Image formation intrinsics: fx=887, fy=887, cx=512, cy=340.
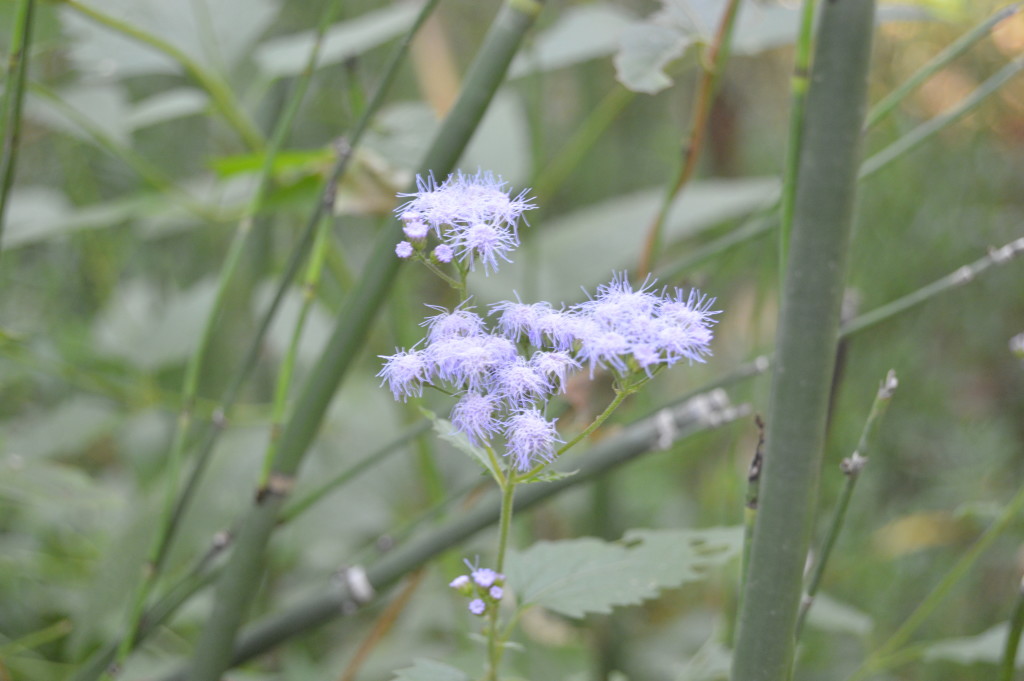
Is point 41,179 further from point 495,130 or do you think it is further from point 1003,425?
point 1003,425

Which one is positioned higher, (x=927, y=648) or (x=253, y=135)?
(x=253, y=135)

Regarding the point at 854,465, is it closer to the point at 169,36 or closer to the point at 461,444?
the point at 461,444

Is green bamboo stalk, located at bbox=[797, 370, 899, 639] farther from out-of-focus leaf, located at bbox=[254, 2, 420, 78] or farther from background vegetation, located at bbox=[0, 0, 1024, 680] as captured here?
out-of-focus leaf, located at bbox=[254, 2, 420, 78]

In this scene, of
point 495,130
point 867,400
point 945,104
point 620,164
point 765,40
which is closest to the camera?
point 765,40

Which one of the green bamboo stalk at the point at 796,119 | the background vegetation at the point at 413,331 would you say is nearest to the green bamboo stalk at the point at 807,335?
the green bamboo stalk at the point at 796,119

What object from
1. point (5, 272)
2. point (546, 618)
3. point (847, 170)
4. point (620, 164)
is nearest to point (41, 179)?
point (5, 272)

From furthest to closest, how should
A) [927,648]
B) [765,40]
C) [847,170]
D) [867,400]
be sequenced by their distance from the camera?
[867,400] < [765,40] < [927,648] < [847,170]

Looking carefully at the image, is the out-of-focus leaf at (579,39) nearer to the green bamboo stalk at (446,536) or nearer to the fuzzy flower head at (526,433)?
the green bamboo stalk at (446,536)
